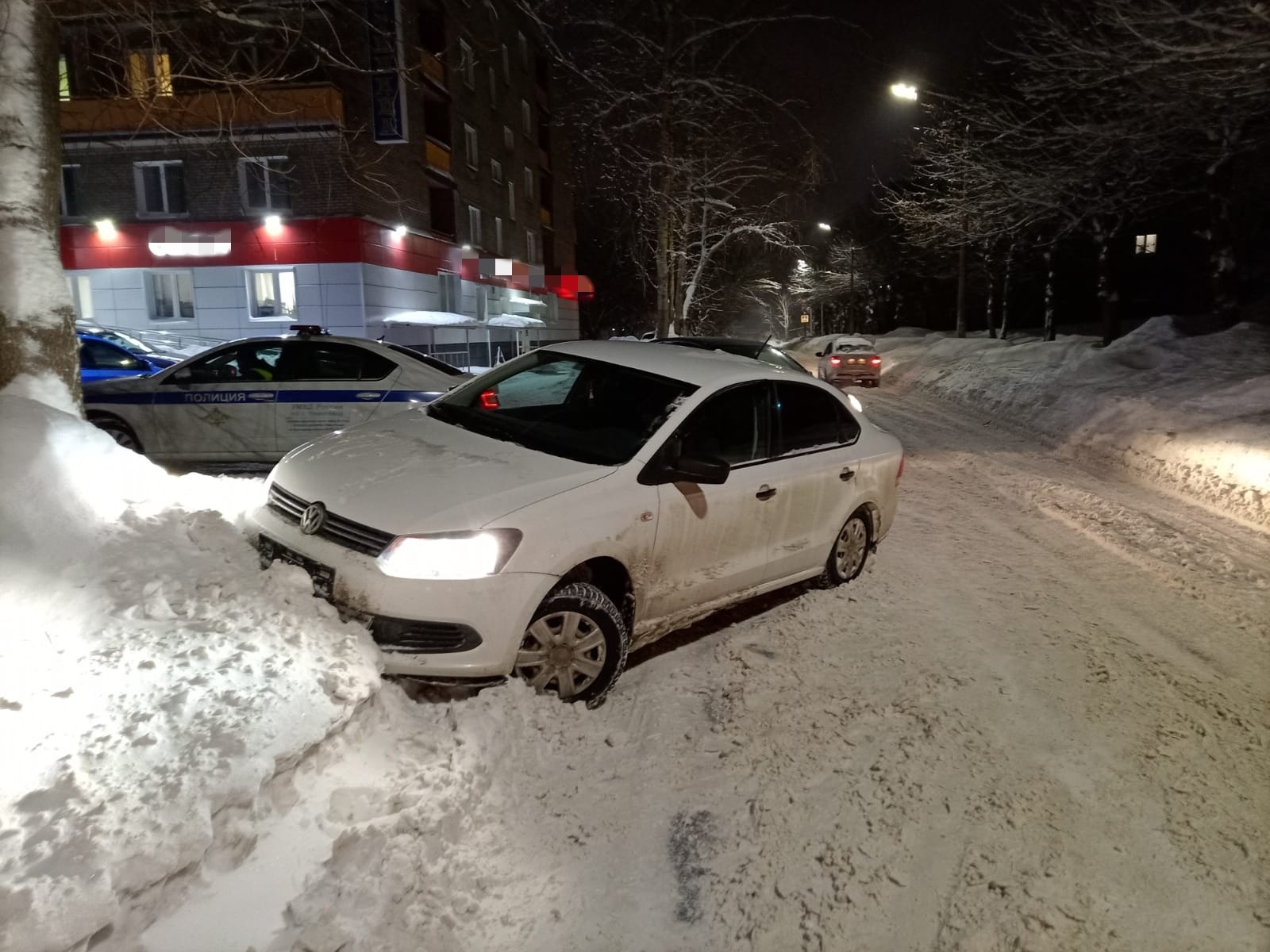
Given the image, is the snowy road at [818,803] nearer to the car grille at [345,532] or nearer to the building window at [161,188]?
the car grille at [345,532]

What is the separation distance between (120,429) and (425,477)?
6.08 meters

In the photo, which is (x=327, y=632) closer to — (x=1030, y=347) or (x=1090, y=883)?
(x=1090, y=883)

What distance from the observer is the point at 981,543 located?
7484 millimetres

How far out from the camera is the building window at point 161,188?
77.4 ft

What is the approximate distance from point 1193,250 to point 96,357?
1821 inches

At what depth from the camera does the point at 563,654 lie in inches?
161

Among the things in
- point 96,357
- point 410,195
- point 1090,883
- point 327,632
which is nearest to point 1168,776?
point 1090,883

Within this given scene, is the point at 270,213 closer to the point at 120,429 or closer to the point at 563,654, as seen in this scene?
the point at 120,429

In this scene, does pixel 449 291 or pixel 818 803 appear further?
pixel 449 291

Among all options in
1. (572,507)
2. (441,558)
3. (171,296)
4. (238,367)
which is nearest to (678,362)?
(572,507)

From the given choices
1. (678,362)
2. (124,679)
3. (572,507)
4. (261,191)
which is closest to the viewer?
(124,679)

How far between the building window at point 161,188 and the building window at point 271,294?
10.0 ft

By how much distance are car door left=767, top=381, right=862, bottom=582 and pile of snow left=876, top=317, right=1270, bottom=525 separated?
5.43m

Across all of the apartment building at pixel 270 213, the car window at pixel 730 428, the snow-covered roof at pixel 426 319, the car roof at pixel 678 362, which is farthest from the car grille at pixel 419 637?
the snow-covered roof at pixel 426 319
